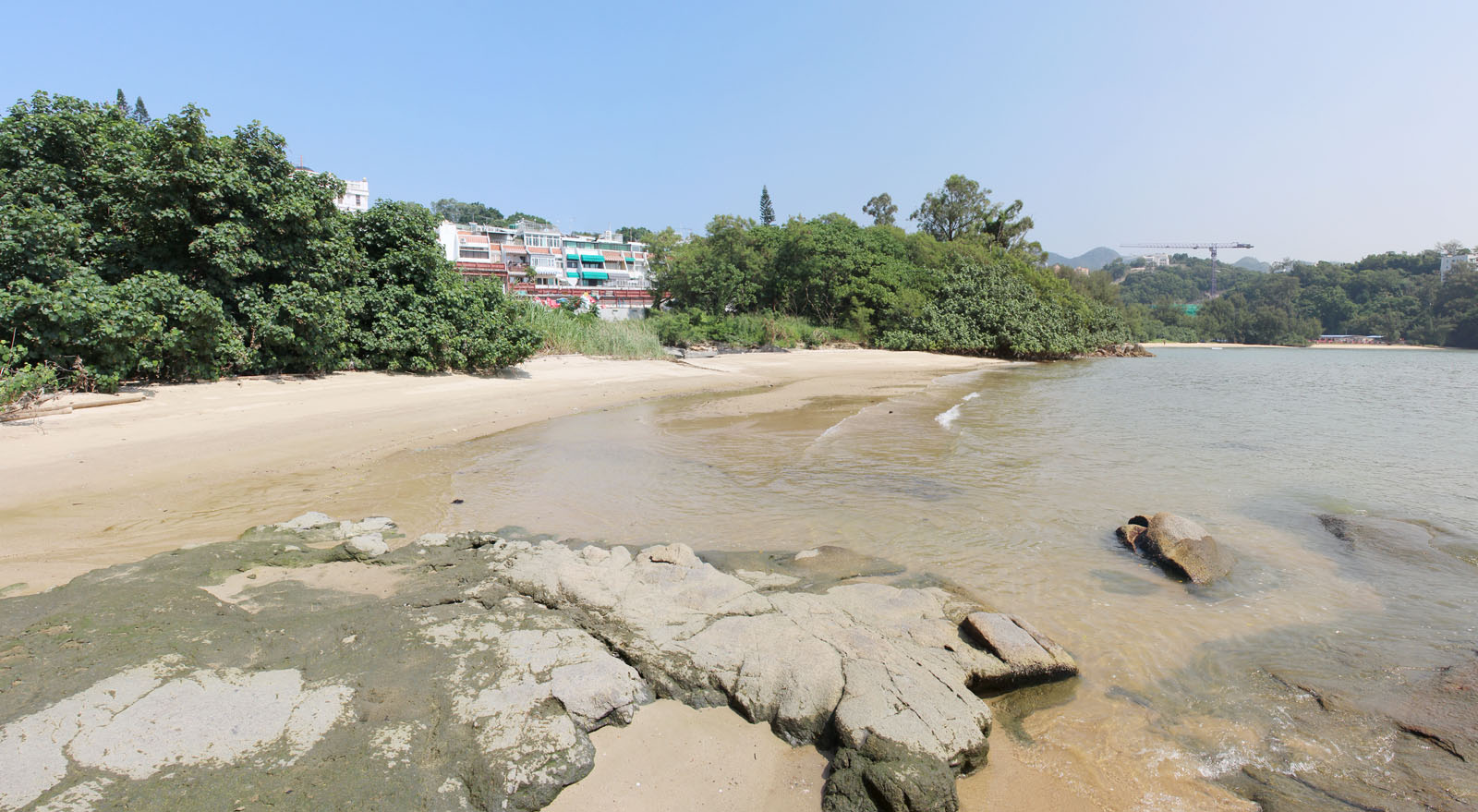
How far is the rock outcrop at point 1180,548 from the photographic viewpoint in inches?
234

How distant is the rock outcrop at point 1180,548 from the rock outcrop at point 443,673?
7.52 feet

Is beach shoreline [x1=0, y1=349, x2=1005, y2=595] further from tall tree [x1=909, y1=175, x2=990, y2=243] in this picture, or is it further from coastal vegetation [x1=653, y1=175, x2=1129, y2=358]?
tall tree [x1=909, y1=175, x2=990, y2=243]

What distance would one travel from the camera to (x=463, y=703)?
304 cm

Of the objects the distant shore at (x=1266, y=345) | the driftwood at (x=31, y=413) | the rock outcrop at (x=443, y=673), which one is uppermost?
the driftwood at (x=31, y=413)

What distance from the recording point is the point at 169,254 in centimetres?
1239

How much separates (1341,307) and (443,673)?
112 m

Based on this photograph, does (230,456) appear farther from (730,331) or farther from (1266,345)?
(1266,345)

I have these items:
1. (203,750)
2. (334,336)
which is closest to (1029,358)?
(334,336)

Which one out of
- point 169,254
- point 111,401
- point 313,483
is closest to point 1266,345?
point 313,483

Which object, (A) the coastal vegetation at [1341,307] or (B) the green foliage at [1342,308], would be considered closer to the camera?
(A) the coastal vegetation at [1341,307]

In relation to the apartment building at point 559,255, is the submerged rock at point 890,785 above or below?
below

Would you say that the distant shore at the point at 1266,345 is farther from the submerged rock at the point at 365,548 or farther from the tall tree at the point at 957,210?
the submerged rock at the point at 365,548

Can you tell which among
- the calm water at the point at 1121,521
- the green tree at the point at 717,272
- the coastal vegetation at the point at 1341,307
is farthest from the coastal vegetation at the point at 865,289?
the coastal vegetation at the point at 1341,307

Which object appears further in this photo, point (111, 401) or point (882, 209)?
point (882, 209)
